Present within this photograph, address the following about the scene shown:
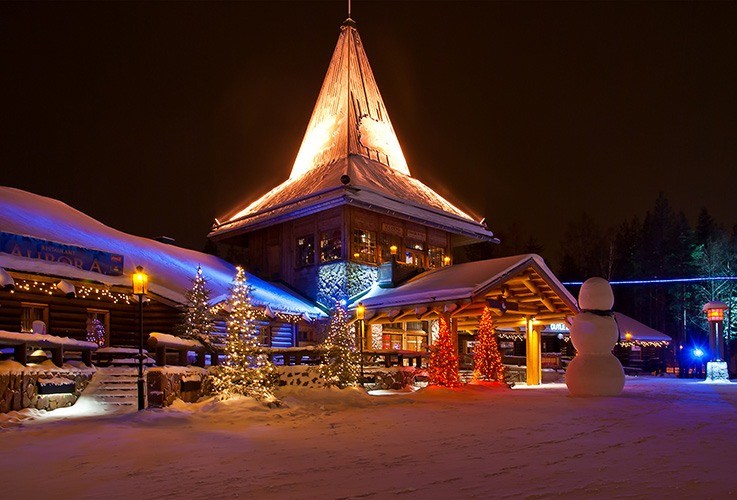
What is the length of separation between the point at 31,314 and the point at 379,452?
52.4 ft

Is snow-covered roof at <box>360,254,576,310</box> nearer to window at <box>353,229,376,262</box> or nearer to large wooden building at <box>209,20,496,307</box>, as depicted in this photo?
window at <box>353,229,376,262</box>

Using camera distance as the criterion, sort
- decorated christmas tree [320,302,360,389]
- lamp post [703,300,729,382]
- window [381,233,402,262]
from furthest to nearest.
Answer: window [381,233,402,262] → lamp post [703,300,729,382] → decorated christmas tree [320,302,360,389]

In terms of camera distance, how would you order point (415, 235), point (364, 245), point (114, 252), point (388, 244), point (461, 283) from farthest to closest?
point (415, 235) → point (388, 244) → point (364, 245) → point (114, 252) → point (461, 283)

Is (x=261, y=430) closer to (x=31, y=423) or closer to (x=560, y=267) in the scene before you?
(x=31, y=423)

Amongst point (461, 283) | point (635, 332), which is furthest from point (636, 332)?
point (461, 283)

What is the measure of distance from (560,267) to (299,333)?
39.2m

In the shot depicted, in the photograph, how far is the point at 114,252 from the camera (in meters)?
23.0

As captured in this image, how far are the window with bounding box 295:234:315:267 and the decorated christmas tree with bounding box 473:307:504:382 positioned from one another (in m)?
10.7

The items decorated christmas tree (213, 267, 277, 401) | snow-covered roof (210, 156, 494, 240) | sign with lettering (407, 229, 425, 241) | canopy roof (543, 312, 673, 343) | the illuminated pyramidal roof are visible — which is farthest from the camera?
canopy roof (543, 312, 673, 343)

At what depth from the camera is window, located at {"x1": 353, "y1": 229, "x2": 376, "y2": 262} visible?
96.0ft

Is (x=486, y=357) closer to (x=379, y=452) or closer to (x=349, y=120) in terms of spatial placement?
(x=379, y=452)

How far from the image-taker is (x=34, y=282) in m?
20.0

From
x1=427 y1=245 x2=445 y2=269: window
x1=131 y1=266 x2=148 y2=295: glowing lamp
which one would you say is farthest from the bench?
x1=427 y1=245 x2=445 y2=269: window

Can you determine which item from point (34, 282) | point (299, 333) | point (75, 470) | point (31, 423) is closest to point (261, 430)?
point (75, 470)
